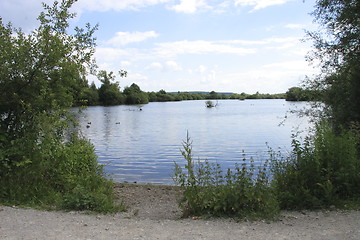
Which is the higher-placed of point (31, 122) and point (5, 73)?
point (5, 73)

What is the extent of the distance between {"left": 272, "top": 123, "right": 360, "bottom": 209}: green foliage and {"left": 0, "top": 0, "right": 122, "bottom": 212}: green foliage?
3685mm

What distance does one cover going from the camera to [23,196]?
6770 millimetres

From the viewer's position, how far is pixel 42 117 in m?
7.94

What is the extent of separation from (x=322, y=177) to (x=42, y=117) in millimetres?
6489

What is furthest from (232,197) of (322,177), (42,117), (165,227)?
(42,117)

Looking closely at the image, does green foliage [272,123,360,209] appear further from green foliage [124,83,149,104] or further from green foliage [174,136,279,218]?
green foliage [124,83,149,104]

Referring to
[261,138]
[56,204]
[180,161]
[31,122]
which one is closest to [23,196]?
[56,204]

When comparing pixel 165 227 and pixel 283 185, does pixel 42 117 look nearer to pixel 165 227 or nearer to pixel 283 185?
pixel 165 227

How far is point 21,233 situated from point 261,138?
22765 millimetres

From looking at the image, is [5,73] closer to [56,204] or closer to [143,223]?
[56,204]

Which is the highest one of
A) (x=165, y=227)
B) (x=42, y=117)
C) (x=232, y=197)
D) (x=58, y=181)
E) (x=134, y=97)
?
(x=134, y=97)

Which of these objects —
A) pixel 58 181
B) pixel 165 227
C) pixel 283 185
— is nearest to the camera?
pixel 165 227

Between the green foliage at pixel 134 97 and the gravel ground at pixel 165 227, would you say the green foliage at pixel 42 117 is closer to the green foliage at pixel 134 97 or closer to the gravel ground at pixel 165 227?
the gravel ground at pixel 165 227

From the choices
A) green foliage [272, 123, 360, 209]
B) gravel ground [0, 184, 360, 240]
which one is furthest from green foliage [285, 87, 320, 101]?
gravel ground [0, 184, 360, 240]
